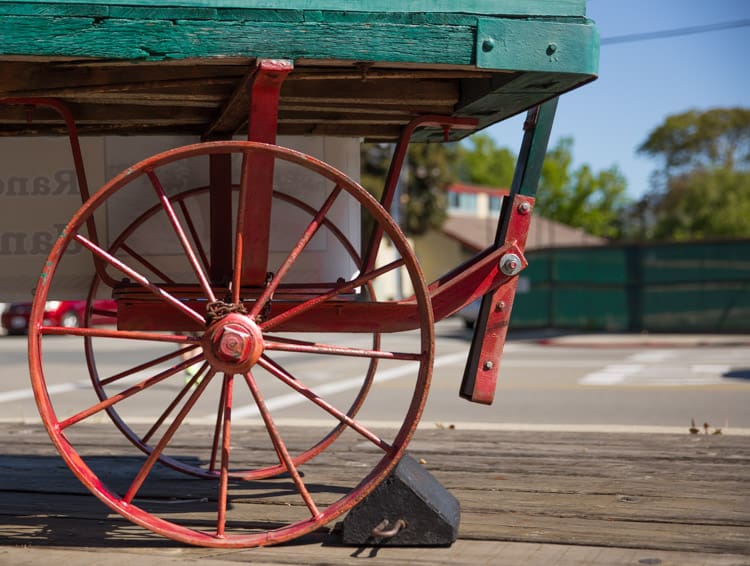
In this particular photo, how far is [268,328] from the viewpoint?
3.37 m

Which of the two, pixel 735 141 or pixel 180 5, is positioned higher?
pixel 180 5

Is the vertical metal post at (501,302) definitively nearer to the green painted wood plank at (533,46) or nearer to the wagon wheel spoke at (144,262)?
the green painted wood plank at (533,46)

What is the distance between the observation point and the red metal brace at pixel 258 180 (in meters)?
3.22

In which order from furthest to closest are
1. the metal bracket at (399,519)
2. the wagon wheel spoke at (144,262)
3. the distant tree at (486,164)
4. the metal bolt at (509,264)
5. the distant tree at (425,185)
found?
the distant tree at (486,164)
the distant tree at (425,185)
the wagon wheel spoke at (144,262)
the metal bolt at (509,264)
the metal bracket at (399,519)

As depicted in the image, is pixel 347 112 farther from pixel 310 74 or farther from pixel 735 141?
pixel 735 141

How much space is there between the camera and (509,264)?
378 cm

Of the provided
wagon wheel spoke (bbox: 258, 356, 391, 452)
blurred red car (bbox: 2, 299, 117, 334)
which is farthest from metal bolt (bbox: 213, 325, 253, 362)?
blurred red car (bbox: 2, 299, 117, 334)

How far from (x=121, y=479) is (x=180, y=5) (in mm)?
2556

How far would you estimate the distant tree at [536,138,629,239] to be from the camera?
71688 mm

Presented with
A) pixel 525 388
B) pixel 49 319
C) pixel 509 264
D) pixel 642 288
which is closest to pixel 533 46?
pixel 509 264

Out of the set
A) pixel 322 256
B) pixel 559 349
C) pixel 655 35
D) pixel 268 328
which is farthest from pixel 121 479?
pixel 655 35

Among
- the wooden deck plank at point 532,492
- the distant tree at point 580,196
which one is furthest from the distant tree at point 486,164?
the wooden deck plank at point 532,492

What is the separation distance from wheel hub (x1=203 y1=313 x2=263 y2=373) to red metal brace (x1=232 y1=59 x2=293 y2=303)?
9 centimetres

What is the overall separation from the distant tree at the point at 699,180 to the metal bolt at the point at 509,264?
5478 cm
